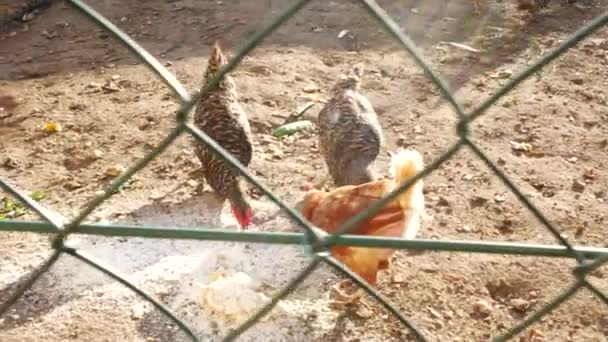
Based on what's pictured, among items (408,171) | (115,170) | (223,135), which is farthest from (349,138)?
(115,170)

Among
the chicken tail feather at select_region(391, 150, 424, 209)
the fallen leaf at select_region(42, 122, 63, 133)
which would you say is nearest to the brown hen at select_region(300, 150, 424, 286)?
the chicken tail feather at select_region(391, 150, 424, 209)

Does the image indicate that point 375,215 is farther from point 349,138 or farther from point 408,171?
point 349,138

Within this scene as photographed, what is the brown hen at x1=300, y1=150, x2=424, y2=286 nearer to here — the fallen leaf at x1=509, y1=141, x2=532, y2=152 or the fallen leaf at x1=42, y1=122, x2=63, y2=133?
the fallen leaf at x1=509, y1=141, x2=532, y2=152

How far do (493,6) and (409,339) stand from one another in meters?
3.03

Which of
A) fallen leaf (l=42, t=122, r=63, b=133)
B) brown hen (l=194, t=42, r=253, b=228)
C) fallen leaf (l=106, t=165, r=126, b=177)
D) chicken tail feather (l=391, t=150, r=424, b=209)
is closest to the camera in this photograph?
chicken tail feather (l=391, t=150, r=424, b=209)

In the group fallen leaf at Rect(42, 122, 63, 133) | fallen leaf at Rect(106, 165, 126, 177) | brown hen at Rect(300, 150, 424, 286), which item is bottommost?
brown hen at Rect(300, 150, 424, 286)

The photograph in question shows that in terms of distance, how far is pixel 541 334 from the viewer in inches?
119

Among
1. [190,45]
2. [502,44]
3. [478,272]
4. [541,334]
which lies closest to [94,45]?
[190,45]

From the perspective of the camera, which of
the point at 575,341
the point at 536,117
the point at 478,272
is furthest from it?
the point at 536,117

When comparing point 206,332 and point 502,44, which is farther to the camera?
point 502,44

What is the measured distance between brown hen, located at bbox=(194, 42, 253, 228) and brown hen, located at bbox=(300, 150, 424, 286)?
1.75 ft

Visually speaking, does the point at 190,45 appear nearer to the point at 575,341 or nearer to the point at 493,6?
the point at 493,6

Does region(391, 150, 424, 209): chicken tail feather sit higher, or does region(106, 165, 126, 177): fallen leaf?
region(106, 165, 126, 177): fallen leaf

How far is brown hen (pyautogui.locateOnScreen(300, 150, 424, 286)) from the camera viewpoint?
292cm
